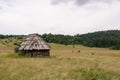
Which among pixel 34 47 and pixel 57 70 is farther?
pixel 34 47

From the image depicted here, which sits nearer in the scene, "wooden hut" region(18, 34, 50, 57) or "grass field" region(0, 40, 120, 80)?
"grass field" region(0, 40, 120, 80)

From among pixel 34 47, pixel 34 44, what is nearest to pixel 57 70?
pixel 34 47

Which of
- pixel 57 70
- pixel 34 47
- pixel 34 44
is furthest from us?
pixel 34 44

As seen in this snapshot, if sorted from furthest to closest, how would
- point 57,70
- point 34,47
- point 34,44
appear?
point 34,44
point 34,47
point 57,70

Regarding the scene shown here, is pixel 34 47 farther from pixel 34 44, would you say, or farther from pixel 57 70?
pixel 57 70

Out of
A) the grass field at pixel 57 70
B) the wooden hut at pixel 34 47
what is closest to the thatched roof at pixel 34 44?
the wooden hut at pixel 34 47

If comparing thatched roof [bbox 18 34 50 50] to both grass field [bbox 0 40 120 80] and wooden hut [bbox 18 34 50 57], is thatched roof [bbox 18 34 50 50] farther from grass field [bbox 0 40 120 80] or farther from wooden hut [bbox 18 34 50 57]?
grass field [bbox 0 40 120 80]

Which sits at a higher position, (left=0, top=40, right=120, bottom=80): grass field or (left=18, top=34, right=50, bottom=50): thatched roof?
(left=18, top=34, right=50, bottom=50): thatched roof

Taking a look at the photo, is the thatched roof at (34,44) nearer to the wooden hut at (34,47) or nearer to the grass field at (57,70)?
the wooden hut at (34,47)

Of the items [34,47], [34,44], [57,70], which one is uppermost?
[34,44]

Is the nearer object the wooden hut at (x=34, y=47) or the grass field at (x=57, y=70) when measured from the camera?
the grass field at (x=57, y=70)

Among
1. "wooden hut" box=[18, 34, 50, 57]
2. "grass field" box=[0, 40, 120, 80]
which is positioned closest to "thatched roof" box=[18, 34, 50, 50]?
"wooden hut" box=[18, 34, 50, 57]

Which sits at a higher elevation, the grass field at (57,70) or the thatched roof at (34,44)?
the thatched roof at (34,44)

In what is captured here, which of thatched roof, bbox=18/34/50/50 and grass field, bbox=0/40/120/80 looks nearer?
grass field, bbox=0/40/120/80
